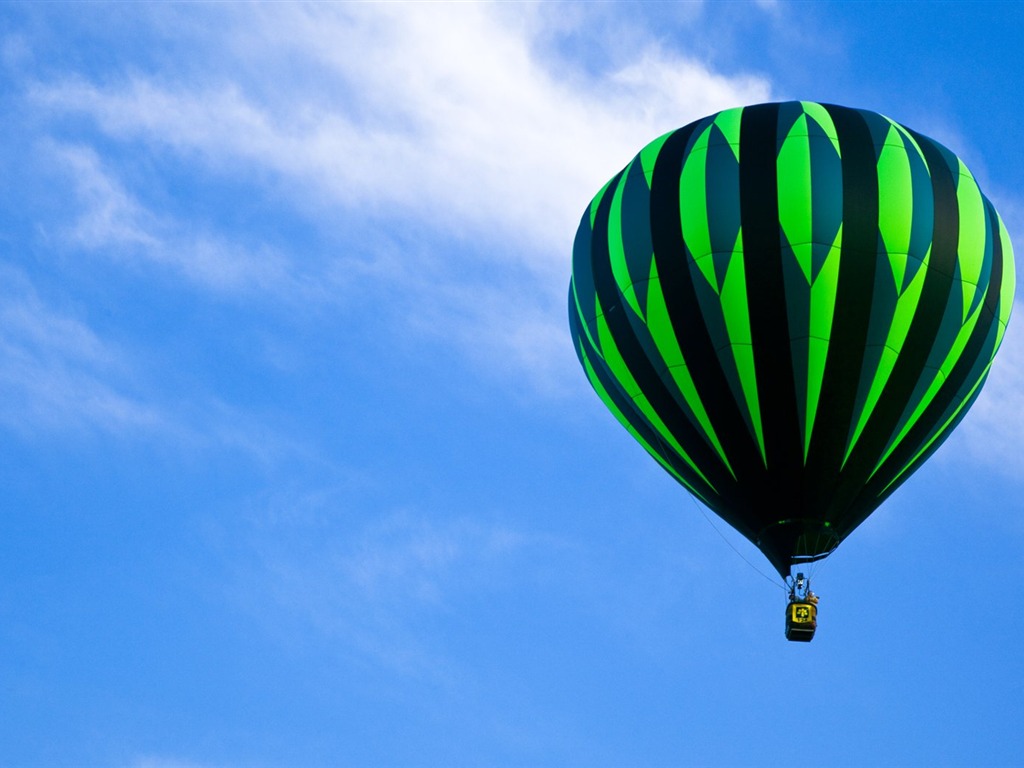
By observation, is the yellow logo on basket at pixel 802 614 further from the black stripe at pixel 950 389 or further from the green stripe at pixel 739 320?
the green stripe at pixel 739 320

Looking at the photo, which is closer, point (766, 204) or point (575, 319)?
point (766, 204)

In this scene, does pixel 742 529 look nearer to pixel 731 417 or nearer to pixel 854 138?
pixel 731 417

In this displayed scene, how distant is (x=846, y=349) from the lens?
2864 cm

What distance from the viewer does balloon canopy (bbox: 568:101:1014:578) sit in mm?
28672

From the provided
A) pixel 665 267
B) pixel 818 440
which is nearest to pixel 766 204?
pixel 665 267

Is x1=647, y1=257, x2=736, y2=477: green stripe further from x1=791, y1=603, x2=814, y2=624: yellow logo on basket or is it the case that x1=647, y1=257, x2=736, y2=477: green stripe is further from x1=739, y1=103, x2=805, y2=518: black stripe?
x1=791, y1=603, x2=814, y2=624: yellow logo on basket

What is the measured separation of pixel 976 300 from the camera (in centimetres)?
2962

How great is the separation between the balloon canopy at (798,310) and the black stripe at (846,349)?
20 mm

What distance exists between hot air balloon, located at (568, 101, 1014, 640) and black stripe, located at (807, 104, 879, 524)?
0.07 ft

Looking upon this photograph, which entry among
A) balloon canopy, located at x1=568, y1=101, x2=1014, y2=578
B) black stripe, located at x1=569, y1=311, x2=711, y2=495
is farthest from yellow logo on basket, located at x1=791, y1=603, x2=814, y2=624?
black stripe, located at x1=569, y1=311, x2=711, y2=495

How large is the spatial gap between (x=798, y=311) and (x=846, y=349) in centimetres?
87

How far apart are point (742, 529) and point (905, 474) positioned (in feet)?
8.70

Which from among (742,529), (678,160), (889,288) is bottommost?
(742,529)

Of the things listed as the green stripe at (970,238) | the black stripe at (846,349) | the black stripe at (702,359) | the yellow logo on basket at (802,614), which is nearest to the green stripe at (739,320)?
the black stripe at (702,359)
